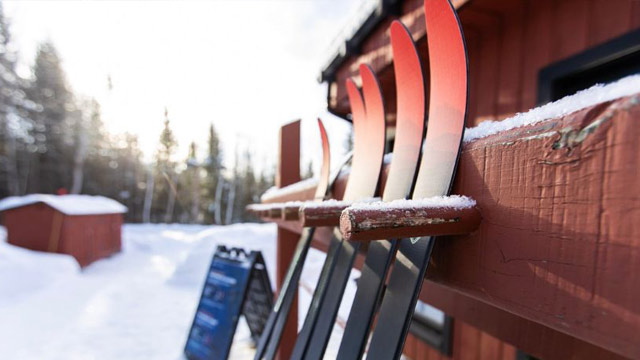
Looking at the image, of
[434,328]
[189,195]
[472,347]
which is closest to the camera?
[472,347]

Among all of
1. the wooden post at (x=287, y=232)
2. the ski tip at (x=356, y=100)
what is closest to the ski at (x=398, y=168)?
the ski tip at (x=356, y=100)

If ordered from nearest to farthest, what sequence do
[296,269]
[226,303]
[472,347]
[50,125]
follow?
[296,269] → [472,347] → [226,303] → [50,125]

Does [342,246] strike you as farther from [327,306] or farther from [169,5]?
[169,5]

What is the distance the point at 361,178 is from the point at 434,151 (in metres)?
0.32

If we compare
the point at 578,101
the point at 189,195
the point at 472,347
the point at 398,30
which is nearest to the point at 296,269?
the point at 398,30

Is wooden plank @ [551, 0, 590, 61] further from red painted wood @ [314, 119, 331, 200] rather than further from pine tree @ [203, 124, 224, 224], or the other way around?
pine tree @ [203, 124, 224, 224]

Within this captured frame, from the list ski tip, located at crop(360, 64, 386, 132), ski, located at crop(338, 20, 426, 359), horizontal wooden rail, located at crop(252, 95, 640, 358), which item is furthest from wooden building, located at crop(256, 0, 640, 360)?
ski tip, located at crop(360, 64, 386, 132)

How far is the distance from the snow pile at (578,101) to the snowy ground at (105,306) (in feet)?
8.02

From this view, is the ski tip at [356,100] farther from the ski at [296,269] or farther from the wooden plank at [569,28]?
the wooden plank at [569,28]

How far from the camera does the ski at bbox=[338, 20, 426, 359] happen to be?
657 mm

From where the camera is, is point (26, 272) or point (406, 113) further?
point (26, 272)

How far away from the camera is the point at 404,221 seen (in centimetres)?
41

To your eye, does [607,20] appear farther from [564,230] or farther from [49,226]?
[49,226]

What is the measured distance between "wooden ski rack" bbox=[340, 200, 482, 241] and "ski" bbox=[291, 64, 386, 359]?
335 mm
